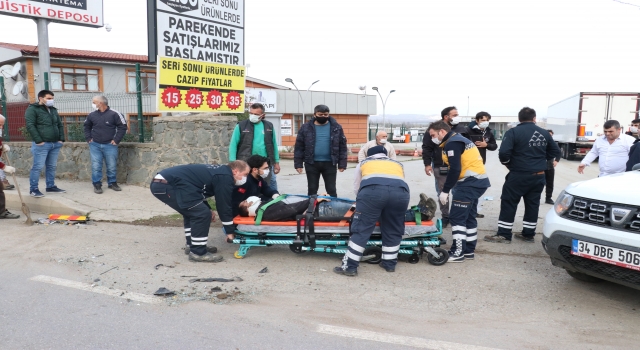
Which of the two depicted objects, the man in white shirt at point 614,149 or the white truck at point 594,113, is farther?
the white truck at point 594,113

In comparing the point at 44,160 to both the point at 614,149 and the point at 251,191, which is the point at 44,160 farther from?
the point at 614,149

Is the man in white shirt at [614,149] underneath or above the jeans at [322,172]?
above

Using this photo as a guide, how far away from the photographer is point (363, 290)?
4219 mm

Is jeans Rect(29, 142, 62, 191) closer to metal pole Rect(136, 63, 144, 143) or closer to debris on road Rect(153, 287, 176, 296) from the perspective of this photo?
metal pole Rect(136, 63, 144, 143)

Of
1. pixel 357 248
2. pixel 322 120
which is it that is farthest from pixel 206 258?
pixel 322 120

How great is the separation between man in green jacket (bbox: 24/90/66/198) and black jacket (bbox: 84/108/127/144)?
0.62 metres

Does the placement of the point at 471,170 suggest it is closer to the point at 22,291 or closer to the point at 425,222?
the point at 425,222

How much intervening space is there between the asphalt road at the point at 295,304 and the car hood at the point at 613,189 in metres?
0.94

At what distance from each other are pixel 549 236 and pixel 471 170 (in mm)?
1233

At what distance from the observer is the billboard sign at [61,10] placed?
11617 mm

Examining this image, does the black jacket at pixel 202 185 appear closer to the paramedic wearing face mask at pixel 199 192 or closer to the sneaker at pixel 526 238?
the paramedic wearing face mask at pixel 199 192

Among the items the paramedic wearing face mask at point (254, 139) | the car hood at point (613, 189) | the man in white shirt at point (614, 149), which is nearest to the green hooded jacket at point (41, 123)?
the paramedic wearing face mask at point (254, 139)

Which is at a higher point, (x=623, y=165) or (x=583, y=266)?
(x=623, y=165)

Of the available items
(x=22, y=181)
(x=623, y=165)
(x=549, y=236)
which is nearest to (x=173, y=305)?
(x=549, y=236)
